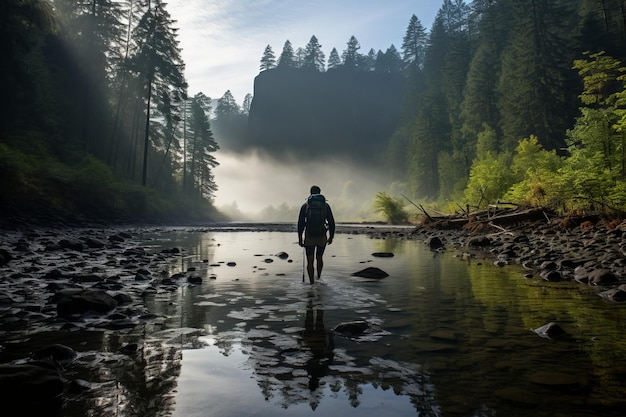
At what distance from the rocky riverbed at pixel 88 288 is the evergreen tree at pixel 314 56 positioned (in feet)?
440

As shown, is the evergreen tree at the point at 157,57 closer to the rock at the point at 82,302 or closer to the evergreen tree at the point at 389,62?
the rock at the point at 82,302

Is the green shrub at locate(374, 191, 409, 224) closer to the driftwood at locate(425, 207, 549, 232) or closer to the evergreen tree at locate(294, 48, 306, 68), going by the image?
the driftwood at locate(425, 207, 549, 232)

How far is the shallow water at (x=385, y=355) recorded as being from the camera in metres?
2.74

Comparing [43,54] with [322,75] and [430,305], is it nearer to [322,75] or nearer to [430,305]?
[430,305]

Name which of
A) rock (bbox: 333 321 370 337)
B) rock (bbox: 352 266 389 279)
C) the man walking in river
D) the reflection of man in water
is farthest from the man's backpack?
rock (bbox: 333 321 370 337)

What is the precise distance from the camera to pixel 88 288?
6.27 m

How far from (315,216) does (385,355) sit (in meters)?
5.92

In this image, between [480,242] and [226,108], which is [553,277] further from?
[226,108]

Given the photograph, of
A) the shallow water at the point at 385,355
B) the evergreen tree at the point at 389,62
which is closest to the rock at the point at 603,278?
the shallow water at the point at 385,355

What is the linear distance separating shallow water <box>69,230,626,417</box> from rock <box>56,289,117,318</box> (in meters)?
0.71

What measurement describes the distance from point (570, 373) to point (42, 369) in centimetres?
432

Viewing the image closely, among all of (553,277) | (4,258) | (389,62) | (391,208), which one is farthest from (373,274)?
(389,62)

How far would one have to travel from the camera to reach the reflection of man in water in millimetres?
3352

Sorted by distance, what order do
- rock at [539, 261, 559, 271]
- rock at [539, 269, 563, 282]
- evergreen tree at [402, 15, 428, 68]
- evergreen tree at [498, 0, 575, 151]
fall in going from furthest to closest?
1. evergreen tree at [402, 15, 428, 68]
2. evergreen tree at [498, 0, 575, 151]
3. rock at [539, 261, 559, 271]
4. rock at [539, 269, 563, 282]
